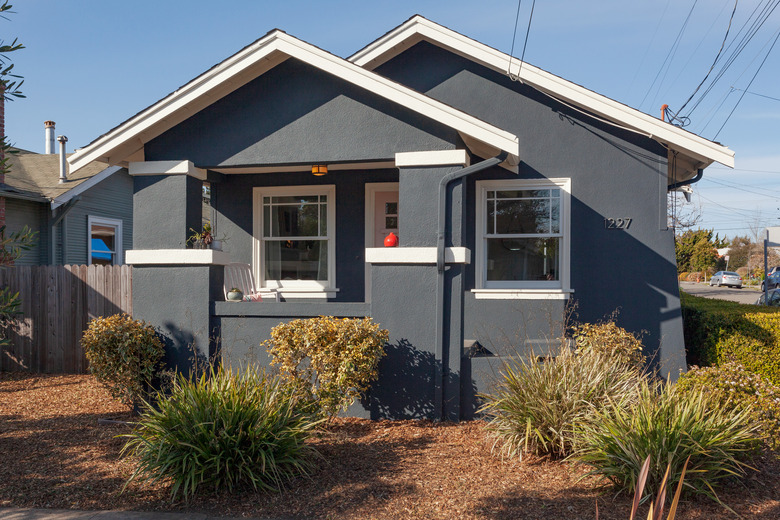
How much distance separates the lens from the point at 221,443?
4602 millimetres

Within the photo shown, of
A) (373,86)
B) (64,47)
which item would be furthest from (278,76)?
(64,47)

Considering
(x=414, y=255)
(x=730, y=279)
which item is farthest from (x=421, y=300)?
(x=730, y=279)

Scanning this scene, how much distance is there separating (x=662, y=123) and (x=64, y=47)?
36.1ft

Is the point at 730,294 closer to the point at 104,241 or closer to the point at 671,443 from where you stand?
the point at 104,241

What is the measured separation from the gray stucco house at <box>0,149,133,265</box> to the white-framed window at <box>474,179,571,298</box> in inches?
405

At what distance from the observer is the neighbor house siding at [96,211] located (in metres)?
14.9

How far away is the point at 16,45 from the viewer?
4676 mm

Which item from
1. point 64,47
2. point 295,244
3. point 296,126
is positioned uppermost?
point 64,47

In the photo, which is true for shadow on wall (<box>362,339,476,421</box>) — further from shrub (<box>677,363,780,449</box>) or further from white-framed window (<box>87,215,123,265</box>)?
white-framed window (<box>87,215,123,265</box>)

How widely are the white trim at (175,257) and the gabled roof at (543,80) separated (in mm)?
3844

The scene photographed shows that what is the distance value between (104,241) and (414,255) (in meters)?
13.2

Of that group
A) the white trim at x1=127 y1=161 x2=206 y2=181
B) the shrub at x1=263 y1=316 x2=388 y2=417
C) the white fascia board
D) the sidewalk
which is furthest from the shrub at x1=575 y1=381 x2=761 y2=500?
the white fascia board

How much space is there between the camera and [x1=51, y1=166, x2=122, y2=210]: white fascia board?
13.8m

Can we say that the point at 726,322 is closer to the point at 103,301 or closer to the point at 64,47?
the point at 103,301
